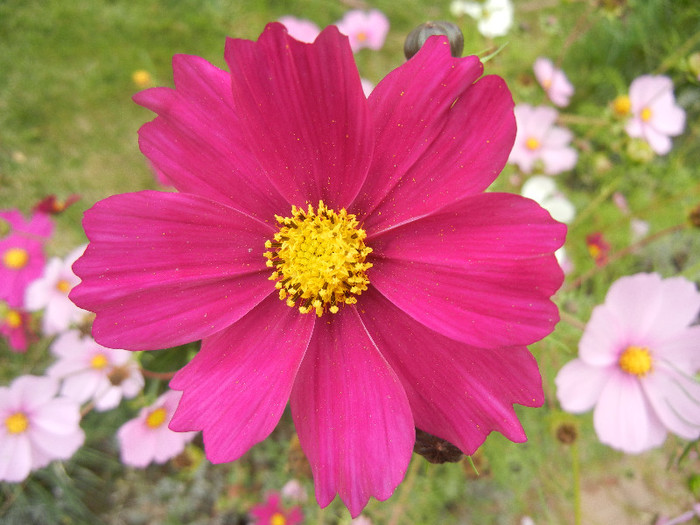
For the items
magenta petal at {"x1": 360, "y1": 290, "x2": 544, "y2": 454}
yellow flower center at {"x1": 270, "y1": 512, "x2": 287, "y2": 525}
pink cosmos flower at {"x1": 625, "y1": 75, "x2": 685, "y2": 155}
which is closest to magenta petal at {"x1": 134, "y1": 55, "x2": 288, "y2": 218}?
magenta petal at {"x1": 360, "y1": 290, "x2": 544, "y2": 454}

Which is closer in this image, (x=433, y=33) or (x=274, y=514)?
(x=433, y=33)

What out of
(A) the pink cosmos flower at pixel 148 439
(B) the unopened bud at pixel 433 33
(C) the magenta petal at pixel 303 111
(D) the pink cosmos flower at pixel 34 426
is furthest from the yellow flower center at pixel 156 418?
(B) the unopened bud at pixel 433 33

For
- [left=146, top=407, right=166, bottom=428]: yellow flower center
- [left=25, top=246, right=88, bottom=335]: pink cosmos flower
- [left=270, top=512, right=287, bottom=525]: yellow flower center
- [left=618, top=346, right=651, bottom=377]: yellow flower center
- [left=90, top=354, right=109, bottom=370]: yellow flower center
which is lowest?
[left=270, top=512, right=287, bottom=525]: yellow flower center

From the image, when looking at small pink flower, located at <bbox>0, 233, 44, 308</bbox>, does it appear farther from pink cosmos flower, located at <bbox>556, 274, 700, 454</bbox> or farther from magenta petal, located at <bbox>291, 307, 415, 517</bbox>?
pink cosmos flower, located at <bbox>556, 274, 700, 454</bbox>

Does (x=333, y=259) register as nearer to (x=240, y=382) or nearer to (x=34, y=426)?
(x=240, y=382)

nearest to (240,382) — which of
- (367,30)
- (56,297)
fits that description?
(56,297)
